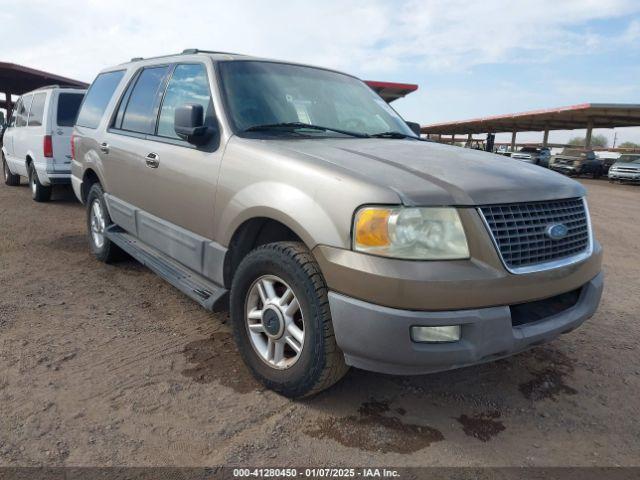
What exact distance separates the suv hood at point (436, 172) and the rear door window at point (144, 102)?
4.97 ft

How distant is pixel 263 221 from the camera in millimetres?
2846

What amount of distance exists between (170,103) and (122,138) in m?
0.81

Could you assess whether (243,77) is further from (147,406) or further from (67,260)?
(67,260)

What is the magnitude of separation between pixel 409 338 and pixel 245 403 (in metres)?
1.03

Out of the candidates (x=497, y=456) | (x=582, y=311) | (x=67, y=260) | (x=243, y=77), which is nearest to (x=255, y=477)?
(x=497, y=456)

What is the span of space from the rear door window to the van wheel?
179 cm

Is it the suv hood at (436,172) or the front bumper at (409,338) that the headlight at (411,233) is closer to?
the suv hood at (436,172)

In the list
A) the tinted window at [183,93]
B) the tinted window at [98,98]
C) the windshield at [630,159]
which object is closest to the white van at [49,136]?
the tinted window at [98,98]

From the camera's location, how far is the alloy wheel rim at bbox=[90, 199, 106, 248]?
4953 millimetres

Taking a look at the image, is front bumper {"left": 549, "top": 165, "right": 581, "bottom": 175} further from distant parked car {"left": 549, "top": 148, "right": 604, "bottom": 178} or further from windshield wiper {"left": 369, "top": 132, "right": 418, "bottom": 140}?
windshield wiper {"left": 369, "top": 132, "right": 418, "bottom": 140}

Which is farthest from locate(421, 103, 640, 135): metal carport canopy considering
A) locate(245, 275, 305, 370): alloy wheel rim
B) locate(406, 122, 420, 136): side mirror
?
locate(245, 275, 305, 370): alloy wheel rim

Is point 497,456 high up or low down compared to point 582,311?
down

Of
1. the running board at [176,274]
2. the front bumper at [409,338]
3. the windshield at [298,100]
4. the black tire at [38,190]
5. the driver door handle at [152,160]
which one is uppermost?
the windshield at [298,100]

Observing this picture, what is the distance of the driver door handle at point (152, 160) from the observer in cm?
365
